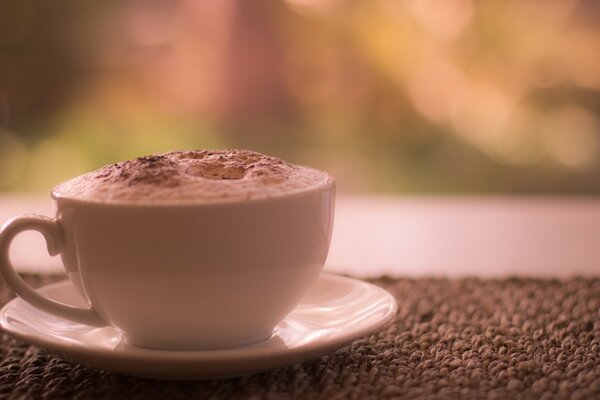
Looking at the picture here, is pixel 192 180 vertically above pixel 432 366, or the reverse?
pixel 192 180

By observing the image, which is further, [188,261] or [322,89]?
[322,89]

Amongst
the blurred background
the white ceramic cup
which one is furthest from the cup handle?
the blurred background

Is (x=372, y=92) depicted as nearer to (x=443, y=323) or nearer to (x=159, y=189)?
(x=443, y=323)

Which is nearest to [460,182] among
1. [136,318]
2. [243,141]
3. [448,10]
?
[448,10]

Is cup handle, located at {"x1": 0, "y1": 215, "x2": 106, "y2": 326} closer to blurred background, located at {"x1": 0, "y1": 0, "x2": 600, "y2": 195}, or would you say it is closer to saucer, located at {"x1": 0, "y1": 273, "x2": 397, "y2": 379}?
saucer, located at {"x1": 0, "y1": 273, "x2": 397, "y2": 379}

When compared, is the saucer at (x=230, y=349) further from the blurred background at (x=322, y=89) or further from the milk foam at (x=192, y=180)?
the blurred background at (x=322, y=89)

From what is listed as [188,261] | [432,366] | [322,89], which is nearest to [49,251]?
[188,261]

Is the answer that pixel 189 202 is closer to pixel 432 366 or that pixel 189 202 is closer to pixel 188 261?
pixel 188 261
